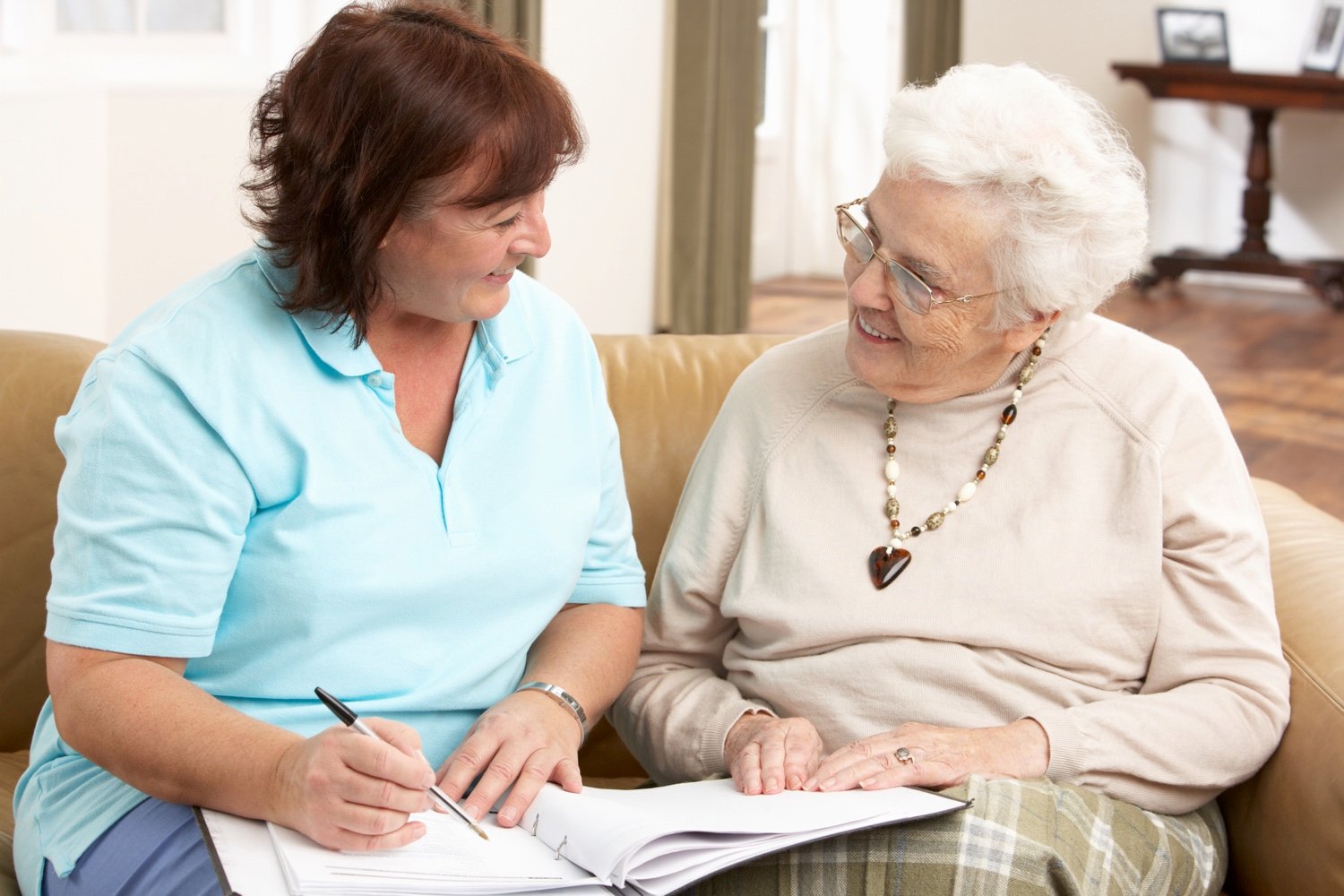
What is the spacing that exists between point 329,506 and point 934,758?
0.62m

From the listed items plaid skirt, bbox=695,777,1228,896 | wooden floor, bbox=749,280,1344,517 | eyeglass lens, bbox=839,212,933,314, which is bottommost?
wooden floor, bbox=749,280,1344,517

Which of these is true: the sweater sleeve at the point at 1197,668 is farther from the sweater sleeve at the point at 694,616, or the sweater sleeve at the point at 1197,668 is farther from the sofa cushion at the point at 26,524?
the sofa cushion at the point at 26,524

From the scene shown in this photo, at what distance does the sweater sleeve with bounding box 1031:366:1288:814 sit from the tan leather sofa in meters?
0.05

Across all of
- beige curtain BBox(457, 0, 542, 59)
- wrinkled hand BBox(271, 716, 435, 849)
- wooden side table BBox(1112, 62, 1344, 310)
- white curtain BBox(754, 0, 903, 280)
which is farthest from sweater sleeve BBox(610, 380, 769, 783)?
wooden side table BBox(1112, 62, 1344, 310)

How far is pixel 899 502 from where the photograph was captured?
5.24 ft

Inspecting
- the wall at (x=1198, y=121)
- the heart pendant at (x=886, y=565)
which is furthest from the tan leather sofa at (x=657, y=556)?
the wall at (x=1198, y=121)

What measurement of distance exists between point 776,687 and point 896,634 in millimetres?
143

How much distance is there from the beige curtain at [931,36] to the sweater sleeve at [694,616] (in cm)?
596

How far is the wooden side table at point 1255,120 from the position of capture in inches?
269

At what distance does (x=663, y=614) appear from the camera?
168 centimetres

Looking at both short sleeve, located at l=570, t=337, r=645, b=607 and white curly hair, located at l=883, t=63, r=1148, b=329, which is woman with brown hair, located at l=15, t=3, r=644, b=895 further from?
white curly hair, located at l=883, t=63, r=1148, b=329

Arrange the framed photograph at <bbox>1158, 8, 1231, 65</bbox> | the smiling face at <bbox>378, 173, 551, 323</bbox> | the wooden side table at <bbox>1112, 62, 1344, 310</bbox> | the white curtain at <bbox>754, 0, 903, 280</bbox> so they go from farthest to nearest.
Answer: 1. the white curtain at <bbox>754, 0, 903, 280</bbox>
2. the framed photograph at <bbox>1158, 8, 1231, 65</bbox>
3. the wooden side table at <bbox>1112, 62, 1344, 310</bbox>
4. the smiling face at <bbox>378, 173, 551, 323</bbox>

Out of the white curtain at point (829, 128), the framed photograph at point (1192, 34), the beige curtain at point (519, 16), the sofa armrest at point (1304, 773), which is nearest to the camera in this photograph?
the sofa armrest at point (1304, 773)

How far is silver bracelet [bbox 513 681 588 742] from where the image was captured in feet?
4.71
